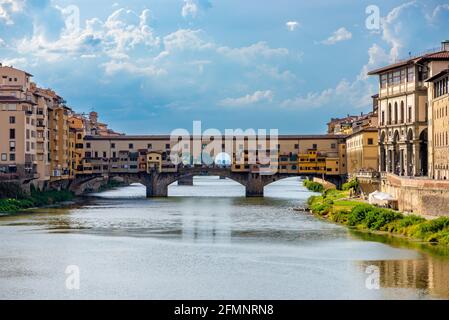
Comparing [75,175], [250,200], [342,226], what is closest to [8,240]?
[342,226]

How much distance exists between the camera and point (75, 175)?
9050 centimetres

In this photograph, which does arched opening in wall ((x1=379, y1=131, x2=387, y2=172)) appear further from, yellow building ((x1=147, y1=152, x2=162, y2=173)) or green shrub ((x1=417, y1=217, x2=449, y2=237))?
green shrub ((x1=417, y1=217, x2=449, y2=237))

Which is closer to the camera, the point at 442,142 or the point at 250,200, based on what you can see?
the point at 442,142

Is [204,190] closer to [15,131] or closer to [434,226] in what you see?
[15,131]

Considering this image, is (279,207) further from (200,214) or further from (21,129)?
(21,129)

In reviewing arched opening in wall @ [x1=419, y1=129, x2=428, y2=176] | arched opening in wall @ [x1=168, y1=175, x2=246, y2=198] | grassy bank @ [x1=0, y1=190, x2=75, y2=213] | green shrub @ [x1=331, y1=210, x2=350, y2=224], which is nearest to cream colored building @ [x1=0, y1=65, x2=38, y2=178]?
grassy bank @ [x1=0, y1=190, x2=75, y2=213]

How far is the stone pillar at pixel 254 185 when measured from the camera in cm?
8956

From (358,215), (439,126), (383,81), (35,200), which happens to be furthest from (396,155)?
(35,200)

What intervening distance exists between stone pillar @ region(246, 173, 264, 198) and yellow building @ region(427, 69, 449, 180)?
2995 centimetres

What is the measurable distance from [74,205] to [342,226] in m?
28.8

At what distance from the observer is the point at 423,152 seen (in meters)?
67.8

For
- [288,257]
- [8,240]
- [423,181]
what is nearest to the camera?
[288,257]
